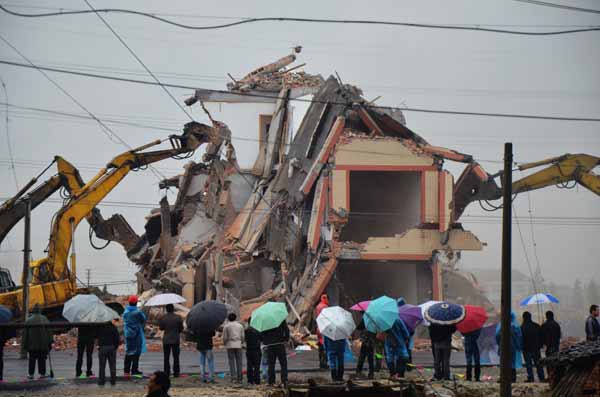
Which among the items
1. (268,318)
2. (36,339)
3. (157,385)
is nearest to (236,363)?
(268,318)

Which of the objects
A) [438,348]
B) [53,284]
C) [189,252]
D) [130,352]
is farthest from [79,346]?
[189,252]

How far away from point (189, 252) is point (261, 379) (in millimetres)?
19893

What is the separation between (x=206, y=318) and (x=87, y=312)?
237 cm

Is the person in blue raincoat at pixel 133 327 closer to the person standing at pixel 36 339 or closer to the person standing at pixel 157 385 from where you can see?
the person standing at pixel 36 339

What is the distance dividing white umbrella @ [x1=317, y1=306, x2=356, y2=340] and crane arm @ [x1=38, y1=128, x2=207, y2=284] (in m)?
15.0

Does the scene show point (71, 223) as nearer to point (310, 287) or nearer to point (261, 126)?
point (310, 287)

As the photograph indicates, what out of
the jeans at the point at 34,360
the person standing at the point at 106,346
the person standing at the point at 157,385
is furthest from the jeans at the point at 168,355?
the person standing at the point at 157,385

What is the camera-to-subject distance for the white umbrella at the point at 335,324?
64.2ft

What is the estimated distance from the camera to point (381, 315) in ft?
65.0

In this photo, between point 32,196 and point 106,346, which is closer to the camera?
point 106,346

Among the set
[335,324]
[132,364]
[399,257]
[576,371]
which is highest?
[399,257]

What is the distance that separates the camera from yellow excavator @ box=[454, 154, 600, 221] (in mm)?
38688

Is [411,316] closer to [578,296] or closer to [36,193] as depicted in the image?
[36,193]

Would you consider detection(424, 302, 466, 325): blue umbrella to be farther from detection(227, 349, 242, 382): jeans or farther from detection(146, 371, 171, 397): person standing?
detection(146, 371, 171, 397): person standing
